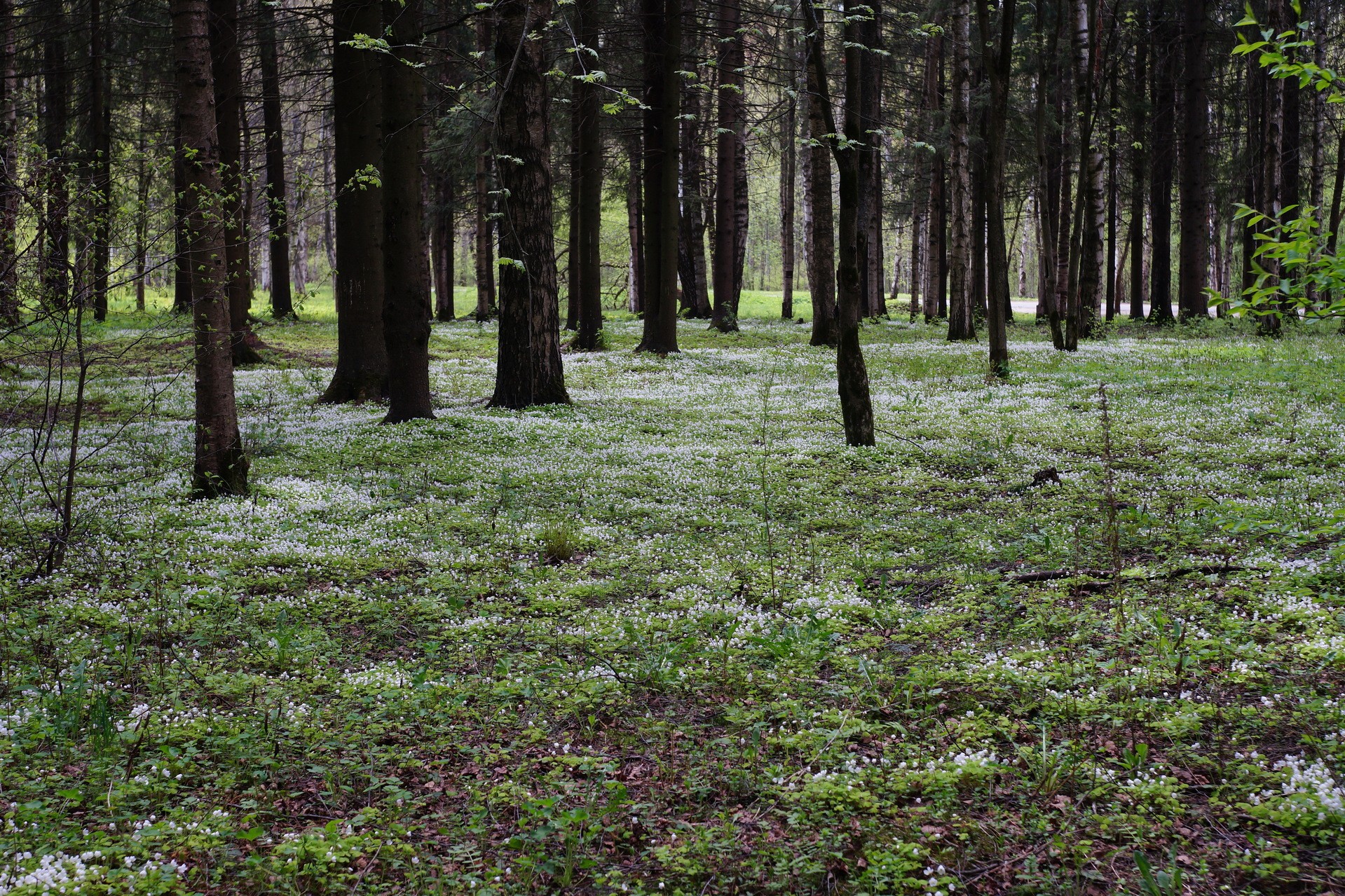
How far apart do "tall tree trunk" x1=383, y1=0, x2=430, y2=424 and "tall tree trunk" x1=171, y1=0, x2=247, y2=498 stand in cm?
454

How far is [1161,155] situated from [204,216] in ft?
116

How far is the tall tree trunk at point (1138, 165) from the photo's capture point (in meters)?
32.7

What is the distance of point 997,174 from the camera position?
56.3 feet

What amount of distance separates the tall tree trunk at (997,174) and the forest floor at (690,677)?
20.6 ft

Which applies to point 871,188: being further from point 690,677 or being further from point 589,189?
point 690,677

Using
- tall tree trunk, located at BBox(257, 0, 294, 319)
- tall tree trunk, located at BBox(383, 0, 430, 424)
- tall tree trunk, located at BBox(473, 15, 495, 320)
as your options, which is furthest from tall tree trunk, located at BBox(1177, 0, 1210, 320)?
tall tree trunk, located at BBox(257, 0, 294, 319)

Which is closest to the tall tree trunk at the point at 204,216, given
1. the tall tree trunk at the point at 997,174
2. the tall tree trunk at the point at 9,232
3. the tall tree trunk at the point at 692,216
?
the tall tree trunk at the point at 9,232

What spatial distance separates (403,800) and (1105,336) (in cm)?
2684

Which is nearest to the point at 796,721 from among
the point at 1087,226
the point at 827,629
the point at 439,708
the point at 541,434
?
the point at 827,629

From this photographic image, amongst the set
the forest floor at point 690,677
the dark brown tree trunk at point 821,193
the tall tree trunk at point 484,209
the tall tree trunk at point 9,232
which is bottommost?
the forest floor at point 690,677

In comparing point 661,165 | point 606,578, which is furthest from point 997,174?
point 606,578

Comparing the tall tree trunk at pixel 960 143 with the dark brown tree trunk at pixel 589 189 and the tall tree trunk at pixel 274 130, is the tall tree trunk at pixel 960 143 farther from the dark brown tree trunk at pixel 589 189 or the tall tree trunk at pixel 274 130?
the tall tree trunk at pixel 274 130

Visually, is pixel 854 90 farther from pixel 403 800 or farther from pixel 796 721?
pixel 403 800

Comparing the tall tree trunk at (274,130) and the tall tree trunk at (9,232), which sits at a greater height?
the tall tree trunk at (274,130)
